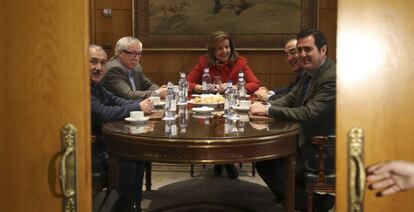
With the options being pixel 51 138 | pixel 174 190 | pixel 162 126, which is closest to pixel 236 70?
pixel 174 190

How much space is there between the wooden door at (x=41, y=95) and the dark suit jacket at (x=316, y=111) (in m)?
1.97

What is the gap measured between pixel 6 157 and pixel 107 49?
5.67 m

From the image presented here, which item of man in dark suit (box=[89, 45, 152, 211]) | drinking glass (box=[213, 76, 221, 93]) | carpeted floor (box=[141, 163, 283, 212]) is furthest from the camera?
drinking glass (box=[213, 76, 221, 93])

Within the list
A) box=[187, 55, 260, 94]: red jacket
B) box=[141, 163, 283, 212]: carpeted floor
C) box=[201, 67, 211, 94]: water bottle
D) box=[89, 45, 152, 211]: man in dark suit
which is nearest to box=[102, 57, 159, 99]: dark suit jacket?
box=[89, 45, 152, 211]: man in dark suit

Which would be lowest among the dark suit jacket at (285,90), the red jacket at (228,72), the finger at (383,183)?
the finger at (383,183)

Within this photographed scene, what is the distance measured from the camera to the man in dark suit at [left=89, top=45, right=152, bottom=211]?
126 inches

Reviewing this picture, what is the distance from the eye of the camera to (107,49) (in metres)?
6.91

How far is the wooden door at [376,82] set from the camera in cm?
124

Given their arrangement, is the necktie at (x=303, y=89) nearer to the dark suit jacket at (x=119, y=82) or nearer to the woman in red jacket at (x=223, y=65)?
the dark suit jacket at (x=119, y=82)

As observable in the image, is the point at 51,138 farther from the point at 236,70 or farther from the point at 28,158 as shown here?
the point at 236,70

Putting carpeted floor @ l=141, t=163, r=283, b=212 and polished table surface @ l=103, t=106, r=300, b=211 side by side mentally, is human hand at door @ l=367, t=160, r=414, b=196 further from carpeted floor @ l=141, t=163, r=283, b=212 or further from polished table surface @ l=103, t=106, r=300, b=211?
carpeted floor @ l=141, t=163, r=283, b=212

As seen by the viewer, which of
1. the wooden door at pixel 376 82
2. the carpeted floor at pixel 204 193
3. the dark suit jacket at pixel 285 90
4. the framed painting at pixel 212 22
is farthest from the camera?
the framed painting at pixel 212 22

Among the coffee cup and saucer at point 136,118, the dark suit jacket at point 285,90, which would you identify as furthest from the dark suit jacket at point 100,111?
the dark suit jacket at point 285,90

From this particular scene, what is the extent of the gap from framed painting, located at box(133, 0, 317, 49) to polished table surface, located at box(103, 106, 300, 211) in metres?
3.82
